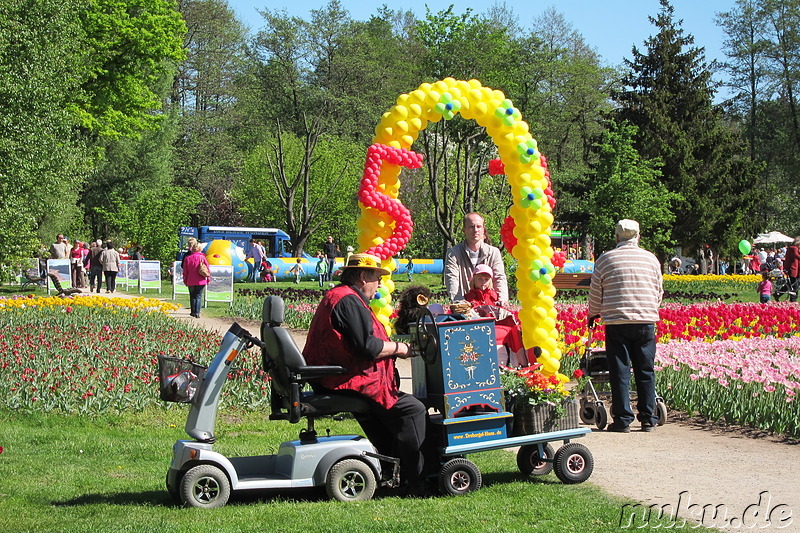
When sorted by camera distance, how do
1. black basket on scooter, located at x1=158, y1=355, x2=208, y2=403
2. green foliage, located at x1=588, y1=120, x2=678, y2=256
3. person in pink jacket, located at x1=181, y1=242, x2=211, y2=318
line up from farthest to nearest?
green foliage, located at x1=588, y1=120, x2=678, y2=256 → person in pink jacket, located at x1=181, y1=242, x2=211, y2=318 → black basket on scooter, located at x1=158, y1=355, x2=208, y2=403

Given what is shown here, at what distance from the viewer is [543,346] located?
845cm

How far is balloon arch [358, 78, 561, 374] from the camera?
8688 mm

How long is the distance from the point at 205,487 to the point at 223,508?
19 centimetres

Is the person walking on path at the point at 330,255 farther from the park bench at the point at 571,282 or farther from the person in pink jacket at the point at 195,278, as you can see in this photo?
the person in pink jacket at the point at 195,278

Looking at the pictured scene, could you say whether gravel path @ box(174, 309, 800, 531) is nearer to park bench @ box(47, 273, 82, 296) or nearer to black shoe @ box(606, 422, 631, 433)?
black shoe @ box(606, 422, 631, 433)

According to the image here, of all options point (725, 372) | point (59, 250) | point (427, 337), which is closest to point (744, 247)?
point (59, 250)

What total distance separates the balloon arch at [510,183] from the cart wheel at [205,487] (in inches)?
130

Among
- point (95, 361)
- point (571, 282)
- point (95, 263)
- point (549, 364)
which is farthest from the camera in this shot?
point (95, 263)

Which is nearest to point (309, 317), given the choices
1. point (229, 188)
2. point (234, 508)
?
point (234, 508)

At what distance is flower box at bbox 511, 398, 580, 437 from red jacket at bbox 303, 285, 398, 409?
3.46 feet

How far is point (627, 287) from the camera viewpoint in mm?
8516

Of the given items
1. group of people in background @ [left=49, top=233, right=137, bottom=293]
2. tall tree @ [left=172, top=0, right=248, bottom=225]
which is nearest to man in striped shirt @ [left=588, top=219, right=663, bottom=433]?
group of people in background @ [left=49, top=233, right=137, bottom=293]

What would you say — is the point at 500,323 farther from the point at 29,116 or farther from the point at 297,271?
the point at 297,271

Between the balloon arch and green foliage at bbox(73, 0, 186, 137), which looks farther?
green foliage at bbox(73, 0, 186, 137)
